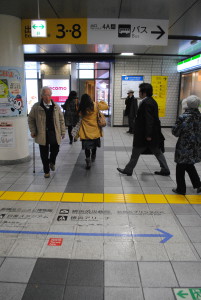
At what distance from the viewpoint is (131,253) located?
97.6 inches

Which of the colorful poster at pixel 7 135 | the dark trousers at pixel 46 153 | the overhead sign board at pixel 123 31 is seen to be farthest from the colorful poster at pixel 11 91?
the overhead sign board at pixel 123 31

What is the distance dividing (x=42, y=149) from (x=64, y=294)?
9.43 ft

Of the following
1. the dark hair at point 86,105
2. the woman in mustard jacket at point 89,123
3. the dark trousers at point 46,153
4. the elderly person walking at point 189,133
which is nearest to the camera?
the elderly person walking at point 189,133

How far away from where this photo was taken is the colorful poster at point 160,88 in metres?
10.7

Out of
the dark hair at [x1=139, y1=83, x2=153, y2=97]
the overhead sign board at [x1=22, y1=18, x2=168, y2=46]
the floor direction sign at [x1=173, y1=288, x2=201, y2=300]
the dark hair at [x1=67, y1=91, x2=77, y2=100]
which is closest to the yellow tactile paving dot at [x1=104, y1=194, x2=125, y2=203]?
the floor direction sign at [x1=173, y1=288, x2=201, y2=300]

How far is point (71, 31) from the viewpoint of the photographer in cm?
485

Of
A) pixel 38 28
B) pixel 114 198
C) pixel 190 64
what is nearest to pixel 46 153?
pixel 114 198

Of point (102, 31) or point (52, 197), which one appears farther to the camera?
point (102, 31)

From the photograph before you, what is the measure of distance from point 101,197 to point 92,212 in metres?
0.51

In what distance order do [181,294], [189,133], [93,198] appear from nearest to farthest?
[181,294] < [189,133] < [93,198]

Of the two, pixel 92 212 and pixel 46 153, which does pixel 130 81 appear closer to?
pixel 46 153

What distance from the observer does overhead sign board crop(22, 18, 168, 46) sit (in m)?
4.82

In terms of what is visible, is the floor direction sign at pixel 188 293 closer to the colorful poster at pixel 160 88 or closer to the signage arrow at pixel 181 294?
the signage arrow at pixel 181 294

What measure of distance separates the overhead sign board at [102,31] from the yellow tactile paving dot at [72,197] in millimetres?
2959
